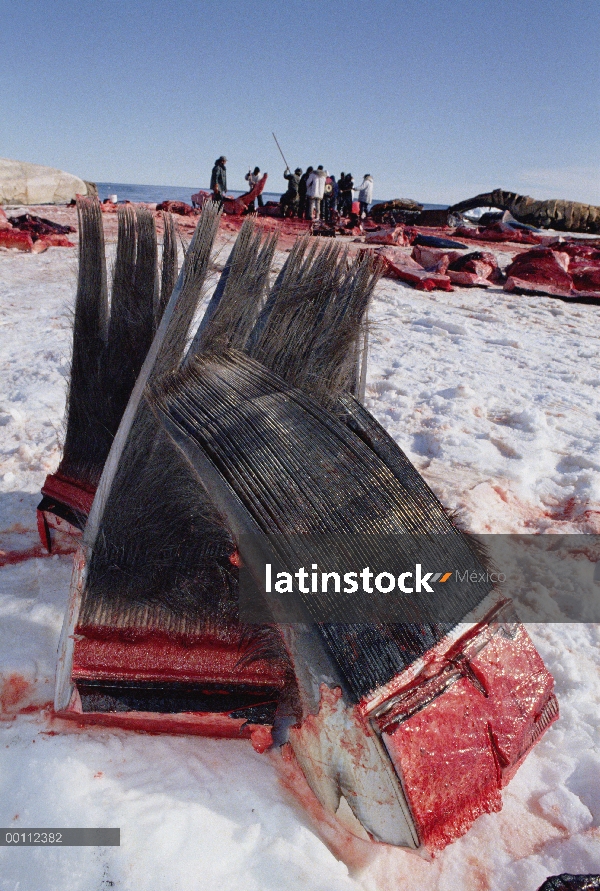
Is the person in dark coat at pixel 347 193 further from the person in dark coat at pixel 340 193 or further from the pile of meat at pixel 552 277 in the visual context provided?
the pile of meat at pixel 552 277

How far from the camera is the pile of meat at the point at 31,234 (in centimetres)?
810

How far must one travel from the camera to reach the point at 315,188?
1345 cm

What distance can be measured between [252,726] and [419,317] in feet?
16.1

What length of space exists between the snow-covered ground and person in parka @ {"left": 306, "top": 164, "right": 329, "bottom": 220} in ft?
38.3

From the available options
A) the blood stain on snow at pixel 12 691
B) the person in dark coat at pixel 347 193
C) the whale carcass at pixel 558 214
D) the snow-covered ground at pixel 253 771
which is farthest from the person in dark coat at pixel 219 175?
the blood stain on snow at pixel 12 691

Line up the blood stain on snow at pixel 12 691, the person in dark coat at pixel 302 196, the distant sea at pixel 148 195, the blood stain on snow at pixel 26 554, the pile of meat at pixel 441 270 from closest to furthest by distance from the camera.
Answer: the blood stain on snow at pixel 12 691, the blood stain on snow at pixel 26 554, the pile of meat at pixel 441 270, the person in dark coat at pixel 302 196, the distant sea at pixel 148 195

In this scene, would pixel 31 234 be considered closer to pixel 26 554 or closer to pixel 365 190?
pixel 26 554

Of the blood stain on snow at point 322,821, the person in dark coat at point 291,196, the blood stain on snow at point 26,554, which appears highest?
the person in dark coat at point 291,196

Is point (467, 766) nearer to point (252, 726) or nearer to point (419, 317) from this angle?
point (252, 726)

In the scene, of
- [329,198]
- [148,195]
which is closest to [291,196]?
[329,198]

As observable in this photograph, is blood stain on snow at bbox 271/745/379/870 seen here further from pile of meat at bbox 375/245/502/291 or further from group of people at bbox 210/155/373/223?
group of people at bbox 210/155/373/223

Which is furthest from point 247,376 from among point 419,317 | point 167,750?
point 419,317

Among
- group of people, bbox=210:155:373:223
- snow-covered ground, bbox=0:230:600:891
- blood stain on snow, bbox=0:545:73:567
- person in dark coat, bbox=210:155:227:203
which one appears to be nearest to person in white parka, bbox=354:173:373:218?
group of people, bbox=210:155:373:223

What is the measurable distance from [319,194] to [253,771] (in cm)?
1393
